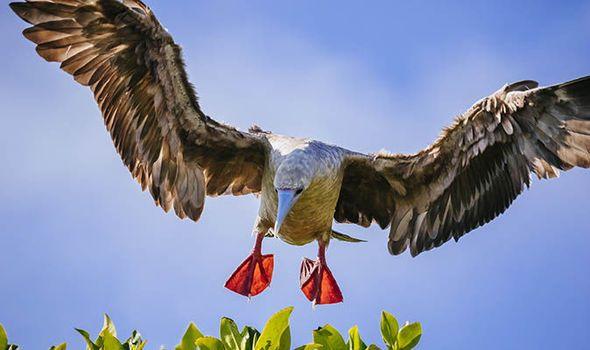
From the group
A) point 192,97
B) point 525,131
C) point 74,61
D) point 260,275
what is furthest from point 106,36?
point 525,131

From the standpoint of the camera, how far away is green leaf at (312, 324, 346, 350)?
12.8ft

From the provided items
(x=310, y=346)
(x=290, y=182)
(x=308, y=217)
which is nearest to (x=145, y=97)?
(x=290, y=182)

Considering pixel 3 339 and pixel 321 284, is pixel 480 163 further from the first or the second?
pixel 3 339

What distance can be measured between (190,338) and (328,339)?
68 centimetres

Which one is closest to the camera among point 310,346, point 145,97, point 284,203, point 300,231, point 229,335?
point 310,346

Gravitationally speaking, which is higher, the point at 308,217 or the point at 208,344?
the point at 308,217

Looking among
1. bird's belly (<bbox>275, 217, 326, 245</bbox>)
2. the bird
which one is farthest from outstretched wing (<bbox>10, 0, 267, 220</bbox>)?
bird's belly (<bbox>275, 217, 326, 245</bbox>)

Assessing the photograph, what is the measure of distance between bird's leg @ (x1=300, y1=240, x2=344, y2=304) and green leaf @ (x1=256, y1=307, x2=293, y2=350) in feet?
11.6

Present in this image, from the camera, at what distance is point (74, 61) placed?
636cm

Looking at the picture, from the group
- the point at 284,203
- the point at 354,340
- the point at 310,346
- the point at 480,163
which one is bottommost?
the point at 310,346

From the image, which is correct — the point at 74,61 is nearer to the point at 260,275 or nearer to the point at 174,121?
the point at 174,121

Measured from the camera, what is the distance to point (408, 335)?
401 centimetres

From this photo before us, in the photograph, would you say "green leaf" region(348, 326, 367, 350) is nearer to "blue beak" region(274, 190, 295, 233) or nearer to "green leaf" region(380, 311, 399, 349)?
"green leaf" region(380, 311, 399, 349)

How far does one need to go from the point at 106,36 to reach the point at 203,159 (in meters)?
1.46
